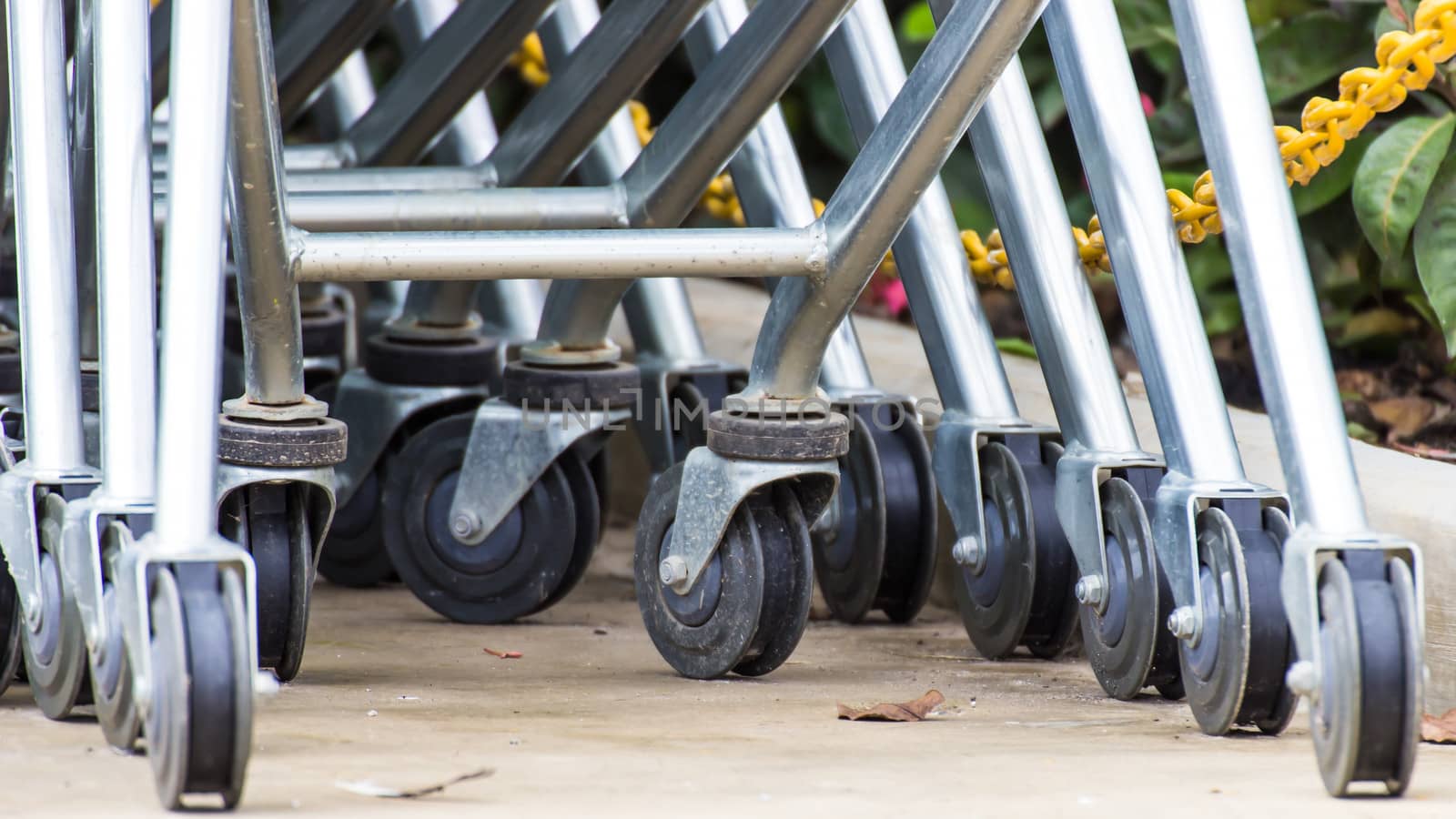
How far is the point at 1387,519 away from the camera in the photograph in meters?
1.72

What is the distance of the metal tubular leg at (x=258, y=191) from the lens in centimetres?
140

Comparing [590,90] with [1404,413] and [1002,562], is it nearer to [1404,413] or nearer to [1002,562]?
[1002,562]

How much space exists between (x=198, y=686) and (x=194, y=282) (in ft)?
0.85

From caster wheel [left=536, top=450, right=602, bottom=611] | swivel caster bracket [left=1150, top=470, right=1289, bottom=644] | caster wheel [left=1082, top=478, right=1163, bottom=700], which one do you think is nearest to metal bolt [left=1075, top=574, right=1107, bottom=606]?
caster wheel [left=1082, top=478, right=1163, bottom=700]

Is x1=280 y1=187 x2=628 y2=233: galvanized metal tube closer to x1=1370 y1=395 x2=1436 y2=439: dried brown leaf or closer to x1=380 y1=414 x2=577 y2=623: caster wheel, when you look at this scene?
x1=380 y1=414 x2=577 y2=623: caster wheel

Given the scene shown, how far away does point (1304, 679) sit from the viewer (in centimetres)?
127

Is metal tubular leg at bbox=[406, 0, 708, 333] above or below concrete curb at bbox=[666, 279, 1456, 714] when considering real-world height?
above

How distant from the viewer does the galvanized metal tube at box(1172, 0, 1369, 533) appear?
1.30 meters

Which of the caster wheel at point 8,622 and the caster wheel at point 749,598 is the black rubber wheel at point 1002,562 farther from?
the caster wheel at point 8,622

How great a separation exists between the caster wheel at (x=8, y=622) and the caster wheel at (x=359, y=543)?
0.75 meters

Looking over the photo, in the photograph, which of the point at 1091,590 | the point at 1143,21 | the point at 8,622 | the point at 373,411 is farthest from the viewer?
the point at 1143,21

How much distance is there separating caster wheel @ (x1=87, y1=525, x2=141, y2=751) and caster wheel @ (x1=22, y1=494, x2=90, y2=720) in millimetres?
87

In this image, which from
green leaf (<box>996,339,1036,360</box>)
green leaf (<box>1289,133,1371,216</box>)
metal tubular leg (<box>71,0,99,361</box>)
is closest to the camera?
metal tubular leg (<box>71,0,99,361</box>)

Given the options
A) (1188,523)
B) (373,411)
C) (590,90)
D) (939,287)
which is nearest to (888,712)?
(1188,523)
